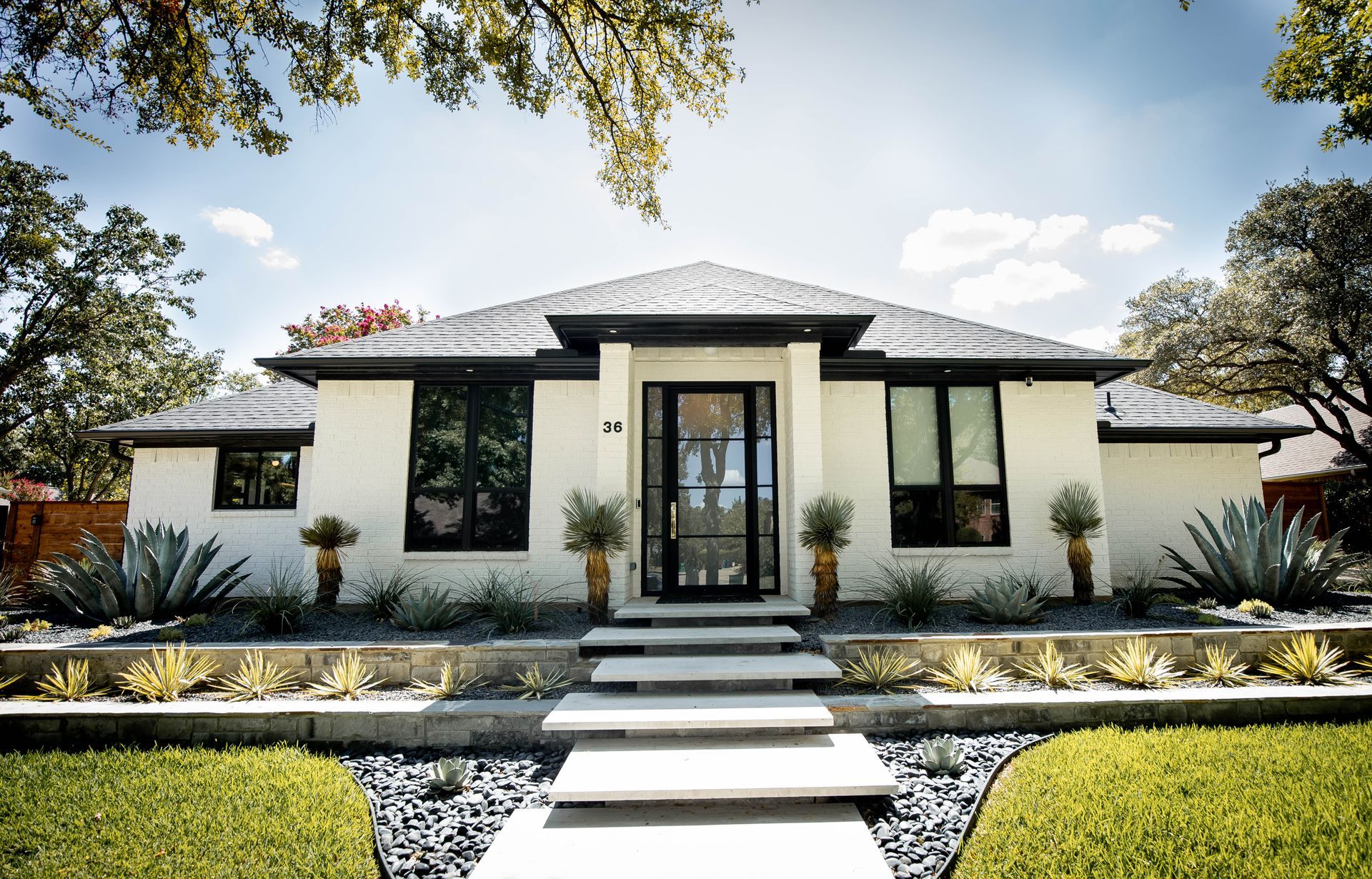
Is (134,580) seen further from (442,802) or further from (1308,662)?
(1308,662)

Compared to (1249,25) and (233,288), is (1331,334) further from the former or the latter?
(233,288)

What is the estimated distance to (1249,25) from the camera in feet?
26.2

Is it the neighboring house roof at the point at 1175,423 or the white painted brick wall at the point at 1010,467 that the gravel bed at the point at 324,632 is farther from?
the neighboring house roof at the point at 1175,423

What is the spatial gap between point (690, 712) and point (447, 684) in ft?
6.39

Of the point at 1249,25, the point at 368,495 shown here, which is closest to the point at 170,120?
the point at 368,495

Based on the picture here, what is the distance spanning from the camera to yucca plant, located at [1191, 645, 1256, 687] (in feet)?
15.2

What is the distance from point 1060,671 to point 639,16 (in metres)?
7.32

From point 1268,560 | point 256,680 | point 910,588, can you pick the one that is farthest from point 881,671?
point 1268,560

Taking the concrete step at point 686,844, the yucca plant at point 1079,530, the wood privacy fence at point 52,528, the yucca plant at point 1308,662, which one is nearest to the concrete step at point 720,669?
the concrete step at point 686,844

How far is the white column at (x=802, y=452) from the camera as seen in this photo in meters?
6.55

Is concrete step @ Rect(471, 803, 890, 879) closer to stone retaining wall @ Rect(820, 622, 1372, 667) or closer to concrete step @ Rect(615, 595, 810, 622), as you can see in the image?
stone retaining wall @ Rect(820, 622, 1372, 667)

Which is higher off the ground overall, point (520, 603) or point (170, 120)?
point (170, 120)

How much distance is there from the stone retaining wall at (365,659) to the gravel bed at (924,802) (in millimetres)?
2553

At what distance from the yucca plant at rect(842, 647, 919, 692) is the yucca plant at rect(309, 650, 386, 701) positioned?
3.84 meters
